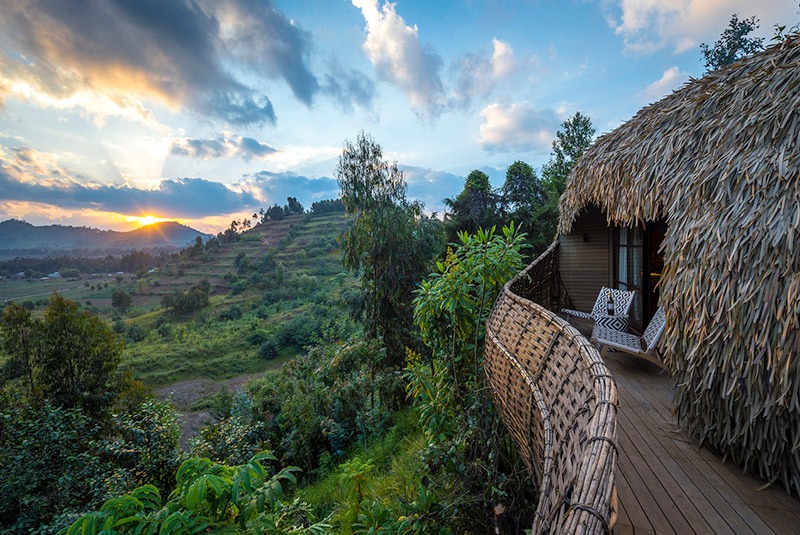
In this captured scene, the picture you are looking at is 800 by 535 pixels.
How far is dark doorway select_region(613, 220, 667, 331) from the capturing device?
519 cm

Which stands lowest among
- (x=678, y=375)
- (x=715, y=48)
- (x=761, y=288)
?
(x=678, y=375)

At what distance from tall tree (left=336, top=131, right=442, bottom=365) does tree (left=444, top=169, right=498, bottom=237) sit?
22.9 feet

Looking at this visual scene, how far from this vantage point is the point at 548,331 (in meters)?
1.74

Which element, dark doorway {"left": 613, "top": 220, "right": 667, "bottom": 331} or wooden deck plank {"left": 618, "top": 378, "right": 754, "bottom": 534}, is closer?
wooden deck plank {"left": 618, "top": 378, "right": 754, "bottom": 534}

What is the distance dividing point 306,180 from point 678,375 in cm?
11096

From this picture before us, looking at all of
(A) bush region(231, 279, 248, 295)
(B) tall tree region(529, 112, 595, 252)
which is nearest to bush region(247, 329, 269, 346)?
(A) bush region(231, 279, 248, 295)

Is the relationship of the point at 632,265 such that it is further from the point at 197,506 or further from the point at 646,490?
the point at 197,506

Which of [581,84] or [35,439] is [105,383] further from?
[581,84]

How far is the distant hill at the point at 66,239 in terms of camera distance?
214ft

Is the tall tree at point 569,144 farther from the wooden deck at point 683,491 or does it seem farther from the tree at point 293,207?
the tree at point 293,207

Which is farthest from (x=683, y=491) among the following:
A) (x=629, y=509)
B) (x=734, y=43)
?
(x=734, y=43)

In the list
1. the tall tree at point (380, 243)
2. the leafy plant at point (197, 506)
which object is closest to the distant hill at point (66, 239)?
the tall tree at point (380, 243)

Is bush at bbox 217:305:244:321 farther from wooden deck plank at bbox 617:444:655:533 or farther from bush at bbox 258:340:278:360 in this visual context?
wooden deck plank at bbox 617:444:655:533

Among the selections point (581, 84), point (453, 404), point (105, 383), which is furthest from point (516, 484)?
point (105, 383)
